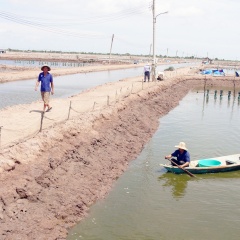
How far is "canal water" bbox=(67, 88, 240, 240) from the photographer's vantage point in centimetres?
1008

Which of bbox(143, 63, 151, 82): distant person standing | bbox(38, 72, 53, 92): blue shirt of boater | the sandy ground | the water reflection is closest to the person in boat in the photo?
the water reflection

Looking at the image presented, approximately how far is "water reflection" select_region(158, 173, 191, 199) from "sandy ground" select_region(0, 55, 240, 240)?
6.29 feet

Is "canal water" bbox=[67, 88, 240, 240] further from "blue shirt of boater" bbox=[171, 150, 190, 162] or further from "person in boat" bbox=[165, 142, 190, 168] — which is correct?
"blue shirt of boater" bbox=[171, 150, 190, 162]

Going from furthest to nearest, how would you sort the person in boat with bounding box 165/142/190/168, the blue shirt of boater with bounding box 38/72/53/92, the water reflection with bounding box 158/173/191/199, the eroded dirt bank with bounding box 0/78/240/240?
the blue shirt of boater with bounding box 38/72/53/92, the person in boat with bounding box 165/142/190/168, the water reflection with bounding box 158/173/191/199, the eroded dirt bank with bounding box 0/78/240/240

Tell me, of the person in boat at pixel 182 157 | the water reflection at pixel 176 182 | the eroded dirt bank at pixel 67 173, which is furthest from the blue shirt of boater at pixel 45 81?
the water reflection at pixel 176 182

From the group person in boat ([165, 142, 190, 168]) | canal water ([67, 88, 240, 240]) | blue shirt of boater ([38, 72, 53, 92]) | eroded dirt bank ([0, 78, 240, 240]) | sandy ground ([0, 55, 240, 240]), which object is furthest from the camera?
blue shirt of boater ([38, 72, 53, 92])

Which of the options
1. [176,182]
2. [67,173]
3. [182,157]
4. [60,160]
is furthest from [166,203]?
[60,160]

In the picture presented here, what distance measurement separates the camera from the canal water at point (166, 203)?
10078mm

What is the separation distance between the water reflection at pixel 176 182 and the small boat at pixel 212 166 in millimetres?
243

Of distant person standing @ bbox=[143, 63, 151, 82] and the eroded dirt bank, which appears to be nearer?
the eroded dirt bank

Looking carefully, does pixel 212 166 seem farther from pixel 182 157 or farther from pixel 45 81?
pixel 45 81

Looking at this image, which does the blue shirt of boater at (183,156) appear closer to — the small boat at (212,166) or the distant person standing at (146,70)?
the small boat at (212,166)

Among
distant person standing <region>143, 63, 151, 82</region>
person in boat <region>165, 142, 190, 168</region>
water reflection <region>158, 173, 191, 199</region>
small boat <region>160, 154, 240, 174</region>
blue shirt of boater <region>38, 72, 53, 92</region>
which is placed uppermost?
blue shirt of boater <region>38, 72, 53, 92</region>

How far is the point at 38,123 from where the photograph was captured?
591 inches
